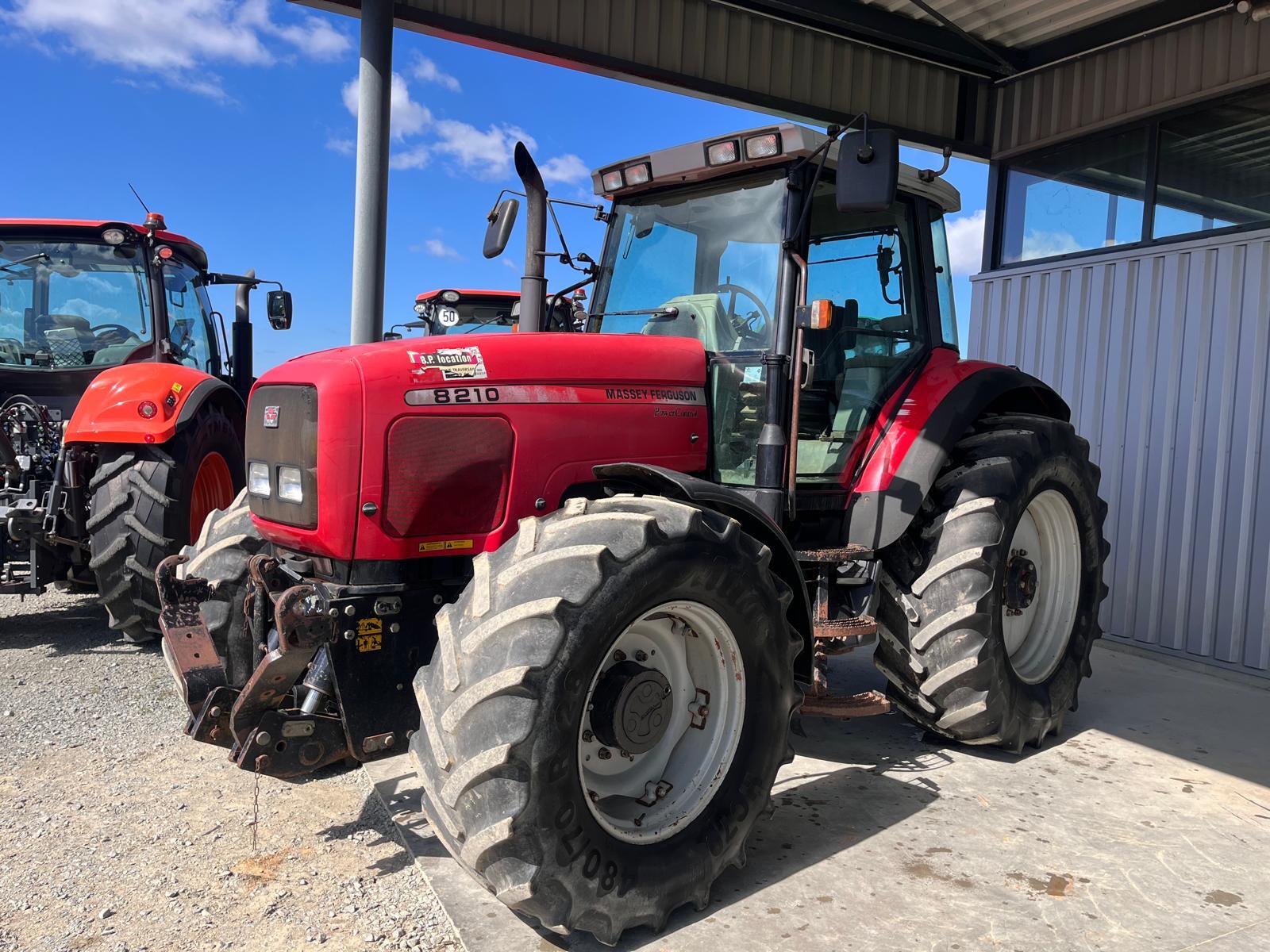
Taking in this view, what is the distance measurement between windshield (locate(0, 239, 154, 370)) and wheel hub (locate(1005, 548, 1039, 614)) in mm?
5045

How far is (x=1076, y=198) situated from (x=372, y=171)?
4.82m

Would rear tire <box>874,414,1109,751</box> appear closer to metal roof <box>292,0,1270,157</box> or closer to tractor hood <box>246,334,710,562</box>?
tractor hood <box>246,334,710,562</box>

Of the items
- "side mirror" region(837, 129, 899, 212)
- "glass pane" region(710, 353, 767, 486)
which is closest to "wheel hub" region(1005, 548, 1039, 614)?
"glass pane" region(710, 353, 767, 486)

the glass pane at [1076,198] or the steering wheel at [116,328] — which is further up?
the glass pane at [1076,198]

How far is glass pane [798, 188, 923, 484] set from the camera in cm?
378

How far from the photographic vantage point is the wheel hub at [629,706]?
261 centimetres

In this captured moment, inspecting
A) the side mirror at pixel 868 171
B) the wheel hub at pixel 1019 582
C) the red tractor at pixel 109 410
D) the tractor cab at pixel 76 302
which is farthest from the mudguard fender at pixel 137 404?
the wheel hub at pixel 1019 582

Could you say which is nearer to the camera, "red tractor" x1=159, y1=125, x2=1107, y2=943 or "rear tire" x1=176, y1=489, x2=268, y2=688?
"red tractor" x1=159, y1=125, x2=1107, y2=943

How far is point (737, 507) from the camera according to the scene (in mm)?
2855

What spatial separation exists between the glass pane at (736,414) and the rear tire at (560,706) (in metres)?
0.83

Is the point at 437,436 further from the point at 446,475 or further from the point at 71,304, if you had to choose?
the point at 71,304

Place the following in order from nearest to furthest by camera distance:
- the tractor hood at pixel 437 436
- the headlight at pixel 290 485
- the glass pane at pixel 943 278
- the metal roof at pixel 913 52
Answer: the tractor hood at pixel 437 436 → the headlight at pixel 290 485 → the glass pane at pixel 943 278 → the metal roof at pixel 913 52

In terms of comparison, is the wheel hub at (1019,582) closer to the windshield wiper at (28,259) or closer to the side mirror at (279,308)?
the side mirror at (279,308)

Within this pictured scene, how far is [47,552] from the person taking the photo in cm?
505
